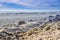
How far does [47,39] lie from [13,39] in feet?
4.03

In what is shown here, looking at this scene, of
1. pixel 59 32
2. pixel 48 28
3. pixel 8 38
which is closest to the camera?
pixel 59 32

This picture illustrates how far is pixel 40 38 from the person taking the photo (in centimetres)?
456

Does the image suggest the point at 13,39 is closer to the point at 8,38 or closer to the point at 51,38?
the point at 8,38

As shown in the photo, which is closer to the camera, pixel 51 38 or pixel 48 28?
pixel 51 38

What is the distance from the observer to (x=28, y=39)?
5125 mm

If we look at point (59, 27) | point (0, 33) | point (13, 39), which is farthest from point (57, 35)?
point (0, 33)

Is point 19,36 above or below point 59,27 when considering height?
below

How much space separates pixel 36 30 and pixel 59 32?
1.34 m

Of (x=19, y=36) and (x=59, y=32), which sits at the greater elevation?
(x=59, y=32)

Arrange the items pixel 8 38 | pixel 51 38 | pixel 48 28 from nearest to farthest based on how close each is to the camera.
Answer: pixel 51 38 < pixel 8 38 < pixel 48 28

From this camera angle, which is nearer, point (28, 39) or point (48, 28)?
point (28, 39)

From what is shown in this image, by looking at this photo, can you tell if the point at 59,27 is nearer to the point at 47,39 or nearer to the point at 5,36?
the point at 47,39

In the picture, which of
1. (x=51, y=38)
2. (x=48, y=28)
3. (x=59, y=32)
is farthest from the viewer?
(x=48, y=28)

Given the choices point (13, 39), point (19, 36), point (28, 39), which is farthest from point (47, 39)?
point (19, 36)
